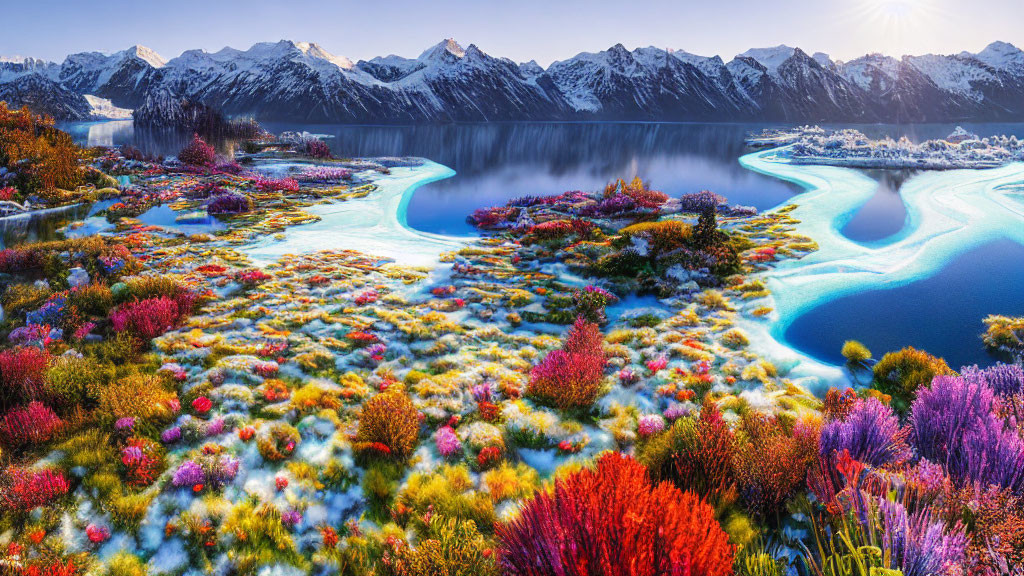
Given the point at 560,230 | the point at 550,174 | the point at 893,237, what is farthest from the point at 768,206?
the point at 550,174

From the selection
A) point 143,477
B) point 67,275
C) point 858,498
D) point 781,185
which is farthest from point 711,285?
point 781,185

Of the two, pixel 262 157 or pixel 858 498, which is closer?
pixel 858 498

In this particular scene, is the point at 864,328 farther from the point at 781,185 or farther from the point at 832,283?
the point at 781,185

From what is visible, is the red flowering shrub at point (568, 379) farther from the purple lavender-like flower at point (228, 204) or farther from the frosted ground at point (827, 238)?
the purple lavender-like flower at point (228, 204)

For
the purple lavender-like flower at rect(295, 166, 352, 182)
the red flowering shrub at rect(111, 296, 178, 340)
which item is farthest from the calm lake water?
the red flowering shrub at rect(111, 296, 178, 340)

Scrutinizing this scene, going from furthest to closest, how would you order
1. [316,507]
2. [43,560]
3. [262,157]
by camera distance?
[262,157] → [316,507] → [43,560]
